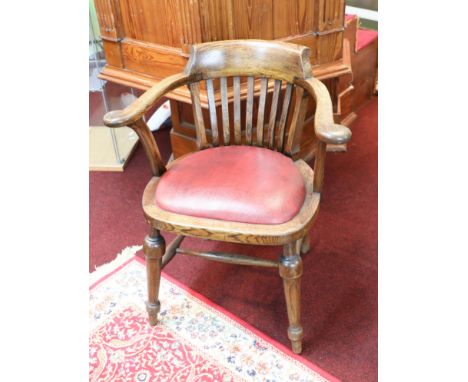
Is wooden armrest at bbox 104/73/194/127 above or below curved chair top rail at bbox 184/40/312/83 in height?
below

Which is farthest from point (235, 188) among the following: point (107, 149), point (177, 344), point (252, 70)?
point (107, 149)

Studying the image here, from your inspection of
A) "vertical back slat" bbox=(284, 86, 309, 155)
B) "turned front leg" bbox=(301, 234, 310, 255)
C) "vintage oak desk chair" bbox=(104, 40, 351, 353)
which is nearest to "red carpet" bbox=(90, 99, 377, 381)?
"turned front leg" bbox=(301, 234, 310, 255)

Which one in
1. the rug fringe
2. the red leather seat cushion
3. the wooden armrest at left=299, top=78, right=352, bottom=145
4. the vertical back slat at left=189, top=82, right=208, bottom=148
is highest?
the wooden armrest at left=299, top=78, right=352, bottom=145

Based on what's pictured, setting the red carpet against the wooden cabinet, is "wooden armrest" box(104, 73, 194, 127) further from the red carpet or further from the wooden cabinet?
the red carpet

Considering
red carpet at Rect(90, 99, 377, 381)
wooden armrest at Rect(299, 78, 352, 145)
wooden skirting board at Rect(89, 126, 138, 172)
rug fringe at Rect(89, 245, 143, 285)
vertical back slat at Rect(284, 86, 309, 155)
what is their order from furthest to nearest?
wooden skirting board at Rect(89, 126, 138, 172), rug fringe at Rect(89, 245, 143, 285), red carpet at Rect(90, 99, 377, 381), vertical back slat at Rect(284, 86, 309, 155), wooden armrest at Rect(299, 78, 352, 145)

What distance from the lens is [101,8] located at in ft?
6.39

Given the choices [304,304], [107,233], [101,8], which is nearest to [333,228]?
[304,304]

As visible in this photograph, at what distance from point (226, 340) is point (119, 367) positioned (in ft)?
1.30

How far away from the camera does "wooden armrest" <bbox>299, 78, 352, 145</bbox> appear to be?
3.86 ft

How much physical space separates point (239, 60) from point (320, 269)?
96 cm

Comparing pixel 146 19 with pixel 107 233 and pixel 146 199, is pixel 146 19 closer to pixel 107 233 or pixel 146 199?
pixel 146 199

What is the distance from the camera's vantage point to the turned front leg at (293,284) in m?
1.43

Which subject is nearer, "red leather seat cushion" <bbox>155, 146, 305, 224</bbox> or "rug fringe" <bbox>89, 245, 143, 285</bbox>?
"red leather seat cushion" <bbox>155, 146, 305, 224</bbox>

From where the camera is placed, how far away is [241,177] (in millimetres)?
1440
